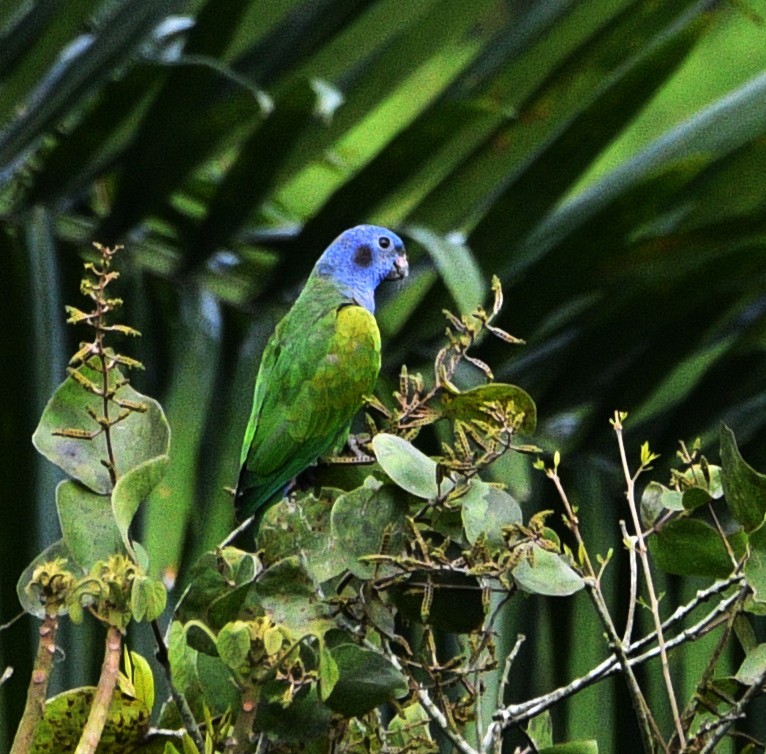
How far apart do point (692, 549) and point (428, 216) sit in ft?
3.43

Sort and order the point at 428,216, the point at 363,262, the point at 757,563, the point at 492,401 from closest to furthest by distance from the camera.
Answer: the point at 757,563 → the point at 492,401 → the point at 428,216 → the point at 363,262

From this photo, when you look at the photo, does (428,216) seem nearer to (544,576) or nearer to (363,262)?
(363,262)

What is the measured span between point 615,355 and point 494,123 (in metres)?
0.35

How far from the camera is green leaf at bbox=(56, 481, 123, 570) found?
0.75 metres

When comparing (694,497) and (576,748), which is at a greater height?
(694,497)

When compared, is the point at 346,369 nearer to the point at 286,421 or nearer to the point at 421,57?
the point at 286,421

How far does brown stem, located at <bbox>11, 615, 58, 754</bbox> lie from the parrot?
102 centimetres

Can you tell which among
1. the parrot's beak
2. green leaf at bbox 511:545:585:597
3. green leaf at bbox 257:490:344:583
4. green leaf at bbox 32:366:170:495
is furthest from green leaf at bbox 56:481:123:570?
the parrot's beak

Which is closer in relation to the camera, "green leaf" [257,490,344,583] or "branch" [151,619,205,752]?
"branch" [151,619,205,752]

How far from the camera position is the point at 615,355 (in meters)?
1.75

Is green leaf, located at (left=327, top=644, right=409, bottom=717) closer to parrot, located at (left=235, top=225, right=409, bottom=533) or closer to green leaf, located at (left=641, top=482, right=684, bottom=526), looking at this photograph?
green leaf, located at (left=641, top=482, right=684, bottom=526)

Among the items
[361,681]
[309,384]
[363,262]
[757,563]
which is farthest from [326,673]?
[363,262]

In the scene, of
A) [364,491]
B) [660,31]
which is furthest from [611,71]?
[364,491]

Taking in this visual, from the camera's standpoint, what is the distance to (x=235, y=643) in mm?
652
